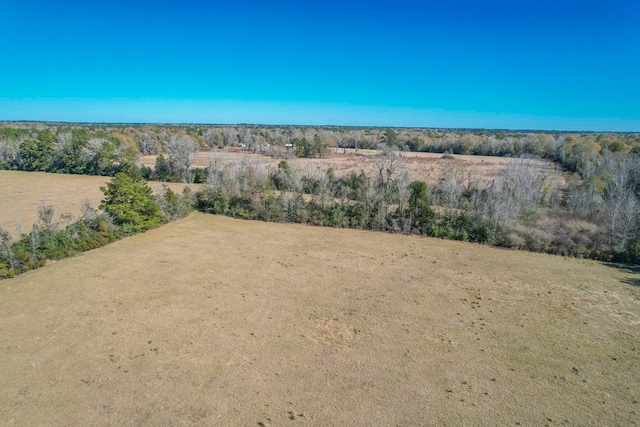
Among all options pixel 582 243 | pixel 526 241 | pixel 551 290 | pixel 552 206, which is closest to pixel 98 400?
pixel 551 290

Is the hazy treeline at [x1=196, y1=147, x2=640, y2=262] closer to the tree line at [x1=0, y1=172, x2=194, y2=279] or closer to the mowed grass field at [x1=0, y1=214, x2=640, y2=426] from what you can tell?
the mowed grass field at [x1=0, y1=214, x2=640, y2=426]

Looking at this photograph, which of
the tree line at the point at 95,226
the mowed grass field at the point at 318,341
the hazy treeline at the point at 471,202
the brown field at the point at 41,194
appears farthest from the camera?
the brown field at the point at 41,194

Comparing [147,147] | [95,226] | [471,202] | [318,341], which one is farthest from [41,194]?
[471,202]

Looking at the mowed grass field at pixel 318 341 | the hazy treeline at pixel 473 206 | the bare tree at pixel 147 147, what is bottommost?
the mowed grass field at pixel 318 341

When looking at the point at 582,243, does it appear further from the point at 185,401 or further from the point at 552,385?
the point at 185,401

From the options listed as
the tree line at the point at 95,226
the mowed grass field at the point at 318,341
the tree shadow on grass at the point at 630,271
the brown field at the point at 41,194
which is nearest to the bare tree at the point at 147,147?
the brown field at the point at 41,194

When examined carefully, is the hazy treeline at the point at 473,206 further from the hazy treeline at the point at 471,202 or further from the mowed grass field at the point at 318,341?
the mowed grass field at the point at 318,341

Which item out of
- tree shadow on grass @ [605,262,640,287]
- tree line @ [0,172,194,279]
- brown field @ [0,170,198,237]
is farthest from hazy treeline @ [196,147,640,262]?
brown field @ [0,170,198,237]
